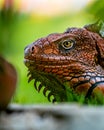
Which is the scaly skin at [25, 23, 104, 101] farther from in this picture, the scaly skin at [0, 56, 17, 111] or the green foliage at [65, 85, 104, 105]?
the scaly skin at [0, 56, 17, 111]

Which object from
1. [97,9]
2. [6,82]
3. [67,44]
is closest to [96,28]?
[67,44]

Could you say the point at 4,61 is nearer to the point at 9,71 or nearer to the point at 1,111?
the point at 9,71

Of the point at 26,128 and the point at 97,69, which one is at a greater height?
the point at 97,69

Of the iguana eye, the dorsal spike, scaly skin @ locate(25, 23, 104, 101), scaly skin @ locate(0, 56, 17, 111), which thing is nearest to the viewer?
scaly skin @ locate(0, 56, 17, 111)

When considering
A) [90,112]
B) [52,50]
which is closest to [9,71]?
[90,112]

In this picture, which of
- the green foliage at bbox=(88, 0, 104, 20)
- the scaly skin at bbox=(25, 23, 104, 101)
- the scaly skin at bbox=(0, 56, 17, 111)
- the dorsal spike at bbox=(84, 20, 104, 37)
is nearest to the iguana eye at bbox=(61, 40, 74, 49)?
the scaly skin at bbox=(25, 23, 104, 101)

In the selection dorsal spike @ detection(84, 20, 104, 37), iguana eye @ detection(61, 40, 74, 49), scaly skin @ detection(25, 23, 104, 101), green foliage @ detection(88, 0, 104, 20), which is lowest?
scaly skin @ detection(25, 23, 104, 101)

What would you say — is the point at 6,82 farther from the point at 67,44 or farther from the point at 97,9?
the point at 67,44


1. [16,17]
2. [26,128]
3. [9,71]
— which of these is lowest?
[26,128]
